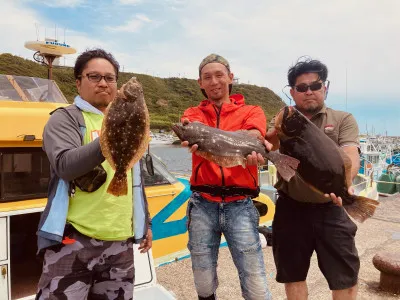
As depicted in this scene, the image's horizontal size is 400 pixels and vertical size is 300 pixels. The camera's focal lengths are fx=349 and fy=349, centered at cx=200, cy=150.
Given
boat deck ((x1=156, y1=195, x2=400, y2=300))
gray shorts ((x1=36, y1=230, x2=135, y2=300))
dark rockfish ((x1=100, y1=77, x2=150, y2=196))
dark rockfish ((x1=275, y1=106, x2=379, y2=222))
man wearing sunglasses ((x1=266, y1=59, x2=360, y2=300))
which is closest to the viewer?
dark rockfish ((x1=100, y1=77, x2=150, y2=196))

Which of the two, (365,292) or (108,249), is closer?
(108,249)

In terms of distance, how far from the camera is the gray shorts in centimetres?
259

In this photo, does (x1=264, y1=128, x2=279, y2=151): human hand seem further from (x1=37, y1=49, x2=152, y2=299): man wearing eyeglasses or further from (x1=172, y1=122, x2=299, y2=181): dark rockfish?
(x1=37, y1=49, x2=152, y2=299): man wearing eyeglasses

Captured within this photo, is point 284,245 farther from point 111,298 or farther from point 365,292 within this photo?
point 365,292

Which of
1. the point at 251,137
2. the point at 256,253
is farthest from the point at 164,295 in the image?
the point at 251,137

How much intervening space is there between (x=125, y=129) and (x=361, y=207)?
230cm

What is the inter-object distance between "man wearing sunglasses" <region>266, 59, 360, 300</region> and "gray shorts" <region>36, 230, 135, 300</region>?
177 centimetres

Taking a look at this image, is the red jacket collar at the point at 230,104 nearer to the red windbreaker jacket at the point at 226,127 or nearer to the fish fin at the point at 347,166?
the red windbreaker jacket at the point at 226,127

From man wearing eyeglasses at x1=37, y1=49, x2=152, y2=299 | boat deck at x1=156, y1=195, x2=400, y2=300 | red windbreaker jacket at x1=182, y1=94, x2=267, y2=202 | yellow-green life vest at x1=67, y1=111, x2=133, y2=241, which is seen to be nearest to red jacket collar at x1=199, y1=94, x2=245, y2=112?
red windbreaker jacket at x1=182, y1=94, x2=267, y2=202

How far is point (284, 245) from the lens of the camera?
3.76 metres

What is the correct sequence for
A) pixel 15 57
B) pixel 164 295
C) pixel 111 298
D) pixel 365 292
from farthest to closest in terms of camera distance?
pixel 15 57, pixel 365 292, pixel 164 295, pixel 111 298

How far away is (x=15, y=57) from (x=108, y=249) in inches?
4176

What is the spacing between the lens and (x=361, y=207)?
326 centimetres

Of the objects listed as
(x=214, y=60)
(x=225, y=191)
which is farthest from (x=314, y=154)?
(x=214, y=60)
